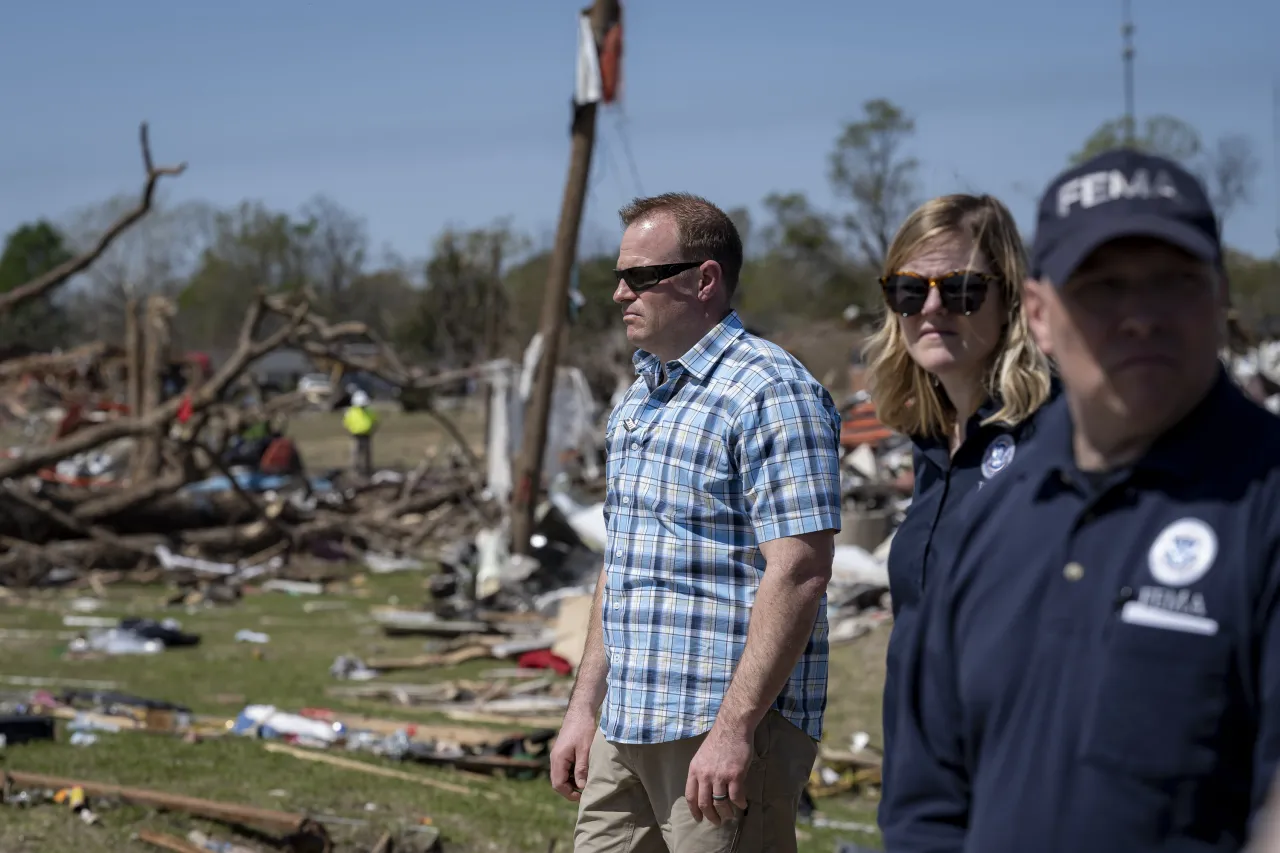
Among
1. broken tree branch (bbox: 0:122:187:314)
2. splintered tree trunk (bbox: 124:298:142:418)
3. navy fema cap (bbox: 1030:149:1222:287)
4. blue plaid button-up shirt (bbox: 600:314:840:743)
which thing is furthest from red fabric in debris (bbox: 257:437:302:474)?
navy fema cap (bbox: 1030:149:1222:287)

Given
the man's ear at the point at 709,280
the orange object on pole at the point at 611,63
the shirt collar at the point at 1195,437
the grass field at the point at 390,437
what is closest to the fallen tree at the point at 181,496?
the orange object on pole at the point at 611,63

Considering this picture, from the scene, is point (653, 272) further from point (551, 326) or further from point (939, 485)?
point (551, 326)

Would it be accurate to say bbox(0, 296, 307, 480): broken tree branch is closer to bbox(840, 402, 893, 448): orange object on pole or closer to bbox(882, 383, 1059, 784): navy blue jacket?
bbox(840, 402, 893, 448): orange object on pole

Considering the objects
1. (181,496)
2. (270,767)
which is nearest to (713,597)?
(270,767)

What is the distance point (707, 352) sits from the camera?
372 cm

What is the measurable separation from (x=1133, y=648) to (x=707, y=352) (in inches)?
82.0

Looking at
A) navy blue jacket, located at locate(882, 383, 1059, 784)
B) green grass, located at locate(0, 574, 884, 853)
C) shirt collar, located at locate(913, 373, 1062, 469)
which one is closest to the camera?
navy blue jacket, located at locate(882, 383, 1059, 784)

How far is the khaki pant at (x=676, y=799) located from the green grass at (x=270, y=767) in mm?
2891

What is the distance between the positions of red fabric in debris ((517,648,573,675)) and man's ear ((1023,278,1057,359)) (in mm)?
10066

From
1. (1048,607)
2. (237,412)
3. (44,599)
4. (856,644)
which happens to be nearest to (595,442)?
(237,412)

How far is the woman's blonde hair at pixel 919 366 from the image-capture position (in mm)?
3191

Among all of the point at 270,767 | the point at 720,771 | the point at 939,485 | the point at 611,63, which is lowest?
the point at 270,767

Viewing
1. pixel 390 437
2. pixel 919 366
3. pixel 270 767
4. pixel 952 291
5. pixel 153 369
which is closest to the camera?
pixel 952 291

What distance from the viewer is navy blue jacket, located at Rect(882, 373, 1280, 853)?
1.68 metres
